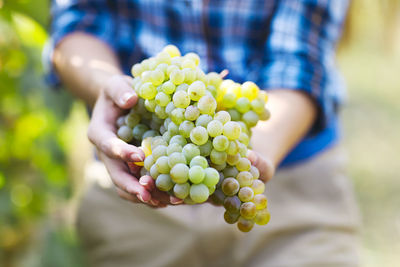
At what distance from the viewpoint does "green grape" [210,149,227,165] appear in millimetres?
525

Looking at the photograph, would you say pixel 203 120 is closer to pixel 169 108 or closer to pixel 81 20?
pixel 169 108

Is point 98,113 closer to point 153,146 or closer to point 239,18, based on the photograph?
point 153,146

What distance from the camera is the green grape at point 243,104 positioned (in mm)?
605

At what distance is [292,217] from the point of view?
3.34ft

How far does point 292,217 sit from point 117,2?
2.18 ft

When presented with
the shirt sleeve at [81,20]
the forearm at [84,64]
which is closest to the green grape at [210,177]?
the forearm at [84,64]

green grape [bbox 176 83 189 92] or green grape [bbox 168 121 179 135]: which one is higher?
green grape [bbox 176 83 189 92]

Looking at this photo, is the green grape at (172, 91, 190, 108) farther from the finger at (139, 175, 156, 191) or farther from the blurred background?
the blurred background

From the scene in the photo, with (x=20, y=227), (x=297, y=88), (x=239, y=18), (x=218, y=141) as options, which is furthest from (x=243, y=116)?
(x=20, y=227)

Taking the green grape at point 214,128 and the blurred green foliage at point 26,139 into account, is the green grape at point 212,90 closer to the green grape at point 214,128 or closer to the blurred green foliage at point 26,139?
the green grape at point 214,128

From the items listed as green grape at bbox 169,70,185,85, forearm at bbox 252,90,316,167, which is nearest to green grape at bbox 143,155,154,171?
green grape at bbox 169,70,185,85

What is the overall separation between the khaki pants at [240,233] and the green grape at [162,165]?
1.59ft

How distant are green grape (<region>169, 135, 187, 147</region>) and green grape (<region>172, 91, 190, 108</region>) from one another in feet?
0.13

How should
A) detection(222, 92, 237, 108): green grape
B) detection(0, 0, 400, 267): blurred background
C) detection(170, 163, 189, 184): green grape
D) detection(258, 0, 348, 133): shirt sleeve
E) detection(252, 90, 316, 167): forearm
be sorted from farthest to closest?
detection(0, 0, 400, 267): blurred background → detection(258, 0, 348, 133): shirt sleeve → detection(252, 90, 316, 167): forearm → detection(222, 92, 237, 108): green grape → detection(170, 163, 189, 184): green grape
